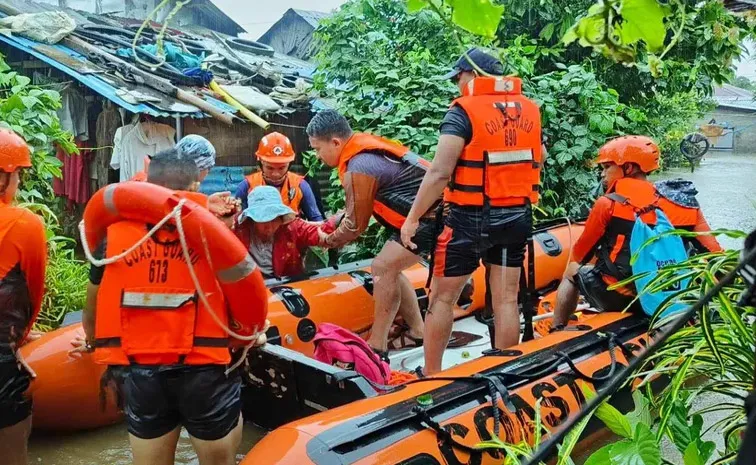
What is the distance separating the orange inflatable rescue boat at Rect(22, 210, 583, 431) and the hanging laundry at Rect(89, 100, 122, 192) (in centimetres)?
429

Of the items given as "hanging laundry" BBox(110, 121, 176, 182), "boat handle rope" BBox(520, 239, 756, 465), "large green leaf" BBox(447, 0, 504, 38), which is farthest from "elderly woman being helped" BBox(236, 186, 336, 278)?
"boat handle rope" BBox(520, 239, 756, 465)

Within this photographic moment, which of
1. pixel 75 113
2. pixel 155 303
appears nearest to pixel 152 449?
pixel 155 303

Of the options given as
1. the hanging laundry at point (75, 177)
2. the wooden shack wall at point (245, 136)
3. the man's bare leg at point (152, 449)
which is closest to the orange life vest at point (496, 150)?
the man's bare leg at point (152, 449)

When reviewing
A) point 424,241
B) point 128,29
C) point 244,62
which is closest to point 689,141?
point 244,62

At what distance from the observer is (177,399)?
96.1 inches

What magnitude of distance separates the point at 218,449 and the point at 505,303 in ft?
6.48

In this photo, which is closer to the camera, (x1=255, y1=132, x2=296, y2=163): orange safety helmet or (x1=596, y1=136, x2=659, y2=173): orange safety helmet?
(x1=596, y1=136, x2=659, y2=173): orange safety helmet

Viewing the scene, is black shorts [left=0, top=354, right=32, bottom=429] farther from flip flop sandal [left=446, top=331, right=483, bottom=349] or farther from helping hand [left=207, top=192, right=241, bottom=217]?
flip flop sandal [left=446, top=331, right=483, bottom=349]

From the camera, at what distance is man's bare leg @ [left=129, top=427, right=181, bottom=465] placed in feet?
8.06

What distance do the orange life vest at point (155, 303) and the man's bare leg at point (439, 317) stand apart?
1.70 m

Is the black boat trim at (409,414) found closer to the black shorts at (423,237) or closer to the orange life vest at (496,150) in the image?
the orange life vest at (496,150)

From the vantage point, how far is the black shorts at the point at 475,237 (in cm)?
378

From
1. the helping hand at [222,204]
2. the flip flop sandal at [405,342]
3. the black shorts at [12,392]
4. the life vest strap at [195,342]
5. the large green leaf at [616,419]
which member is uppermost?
the helping hand at [222,204]

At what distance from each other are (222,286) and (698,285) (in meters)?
1.49
